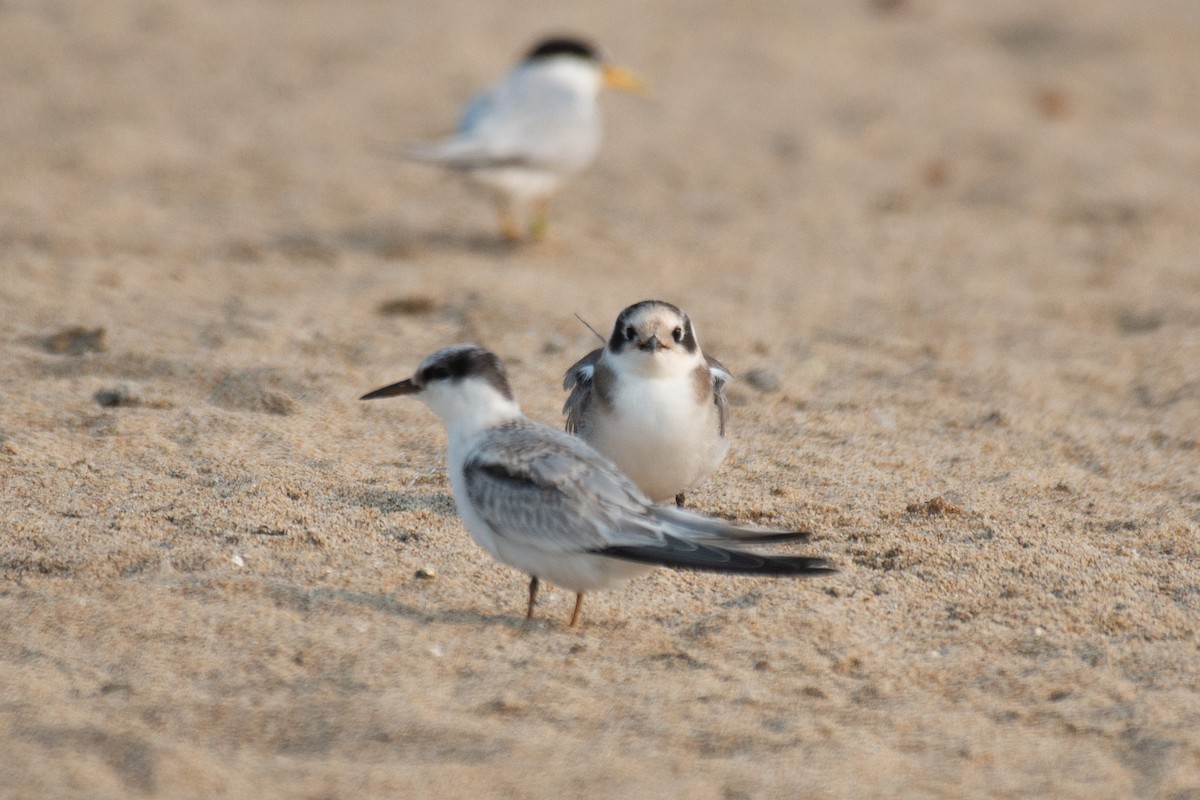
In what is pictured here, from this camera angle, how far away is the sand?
121 inches

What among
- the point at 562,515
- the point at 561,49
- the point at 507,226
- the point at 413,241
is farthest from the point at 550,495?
the point at 561,49

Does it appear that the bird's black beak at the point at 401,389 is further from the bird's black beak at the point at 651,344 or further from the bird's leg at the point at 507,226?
the bird's leg at the point at 507,226

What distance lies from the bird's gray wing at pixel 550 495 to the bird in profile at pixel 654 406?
40 centimetres

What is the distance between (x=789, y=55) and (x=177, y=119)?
4028mm

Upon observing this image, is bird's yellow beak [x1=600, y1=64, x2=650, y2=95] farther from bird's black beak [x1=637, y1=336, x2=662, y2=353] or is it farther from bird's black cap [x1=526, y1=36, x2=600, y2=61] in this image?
bird's black beak [x1=637, y1=336, x2=662, y2=353]

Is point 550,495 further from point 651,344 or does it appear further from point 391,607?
point 651,344

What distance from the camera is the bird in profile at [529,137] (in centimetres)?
738

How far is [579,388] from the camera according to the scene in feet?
14.6

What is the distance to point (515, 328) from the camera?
5.99 metres

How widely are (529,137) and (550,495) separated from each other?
4293 millimetres

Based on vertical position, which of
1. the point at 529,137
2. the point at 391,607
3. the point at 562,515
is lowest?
the point at 391,607

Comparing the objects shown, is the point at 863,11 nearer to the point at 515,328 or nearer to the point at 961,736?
the point at 515,328

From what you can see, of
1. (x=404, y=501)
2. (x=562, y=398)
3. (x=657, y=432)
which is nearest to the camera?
(x=657, y=432)

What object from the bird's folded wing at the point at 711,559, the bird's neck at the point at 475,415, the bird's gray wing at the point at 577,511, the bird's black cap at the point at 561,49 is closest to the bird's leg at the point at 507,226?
the bird's black cap at the point at 561,49
